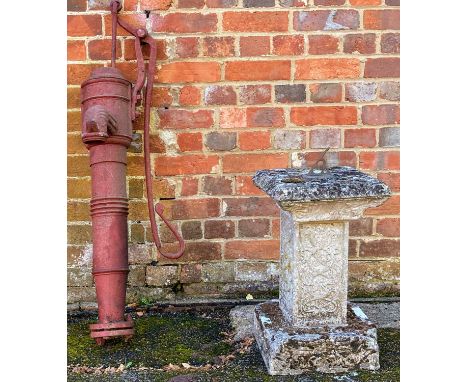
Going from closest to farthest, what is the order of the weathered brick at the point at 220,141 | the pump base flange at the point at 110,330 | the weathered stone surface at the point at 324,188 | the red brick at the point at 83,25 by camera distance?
the weathered stone surface at the point at 324,188 < the pump base flange at the point at 110,330 < the red brick at the point at 83,25 < the weathered brick at the point at 220,141

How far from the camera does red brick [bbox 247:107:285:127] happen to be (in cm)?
302

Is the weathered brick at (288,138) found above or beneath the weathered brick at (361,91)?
beneath

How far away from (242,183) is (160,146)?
1.63 ft

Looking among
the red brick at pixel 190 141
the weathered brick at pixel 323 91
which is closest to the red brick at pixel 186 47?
the red brick at pixel 190 141

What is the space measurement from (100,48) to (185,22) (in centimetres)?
Result: 48

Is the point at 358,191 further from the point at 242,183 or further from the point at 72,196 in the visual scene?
the point at 72,196

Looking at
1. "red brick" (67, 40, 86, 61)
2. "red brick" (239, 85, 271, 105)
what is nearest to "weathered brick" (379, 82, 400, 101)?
"red brick" (239, 85, 271, 105)

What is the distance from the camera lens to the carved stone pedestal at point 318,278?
219 cm

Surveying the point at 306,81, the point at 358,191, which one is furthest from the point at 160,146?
the point at 358,191

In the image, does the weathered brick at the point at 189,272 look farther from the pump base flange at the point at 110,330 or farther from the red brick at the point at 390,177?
the red brick at the point at 390,177

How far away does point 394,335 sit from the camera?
2635 mm

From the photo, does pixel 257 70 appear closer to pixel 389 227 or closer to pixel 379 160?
pixel 379 160

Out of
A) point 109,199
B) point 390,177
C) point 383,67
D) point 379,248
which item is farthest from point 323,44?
point 109,199

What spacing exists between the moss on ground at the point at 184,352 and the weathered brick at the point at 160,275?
20cm
